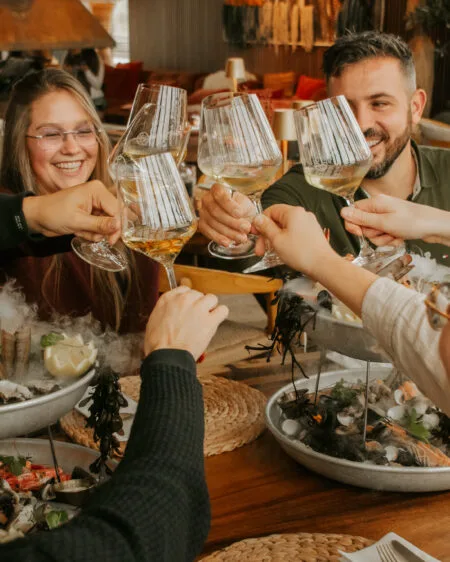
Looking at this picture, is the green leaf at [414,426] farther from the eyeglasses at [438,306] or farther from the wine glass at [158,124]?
the wine glass at [158,124]

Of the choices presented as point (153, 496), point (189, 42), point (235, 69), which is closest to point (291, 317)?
point (153, 496)

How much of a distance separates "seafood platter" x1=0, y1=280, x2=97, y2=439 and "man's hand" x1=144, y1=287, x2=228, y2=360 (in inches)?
9.7

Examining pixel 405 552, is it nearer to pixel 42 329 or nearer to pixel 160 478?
pixel 160 478

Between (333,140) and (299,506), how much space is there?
558 mm

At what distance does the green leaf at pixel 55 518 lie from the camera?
1014 mm

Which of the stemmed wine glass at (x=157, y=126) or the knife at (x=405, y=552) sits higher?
the stemmed wine glass at (x=157, y=126)

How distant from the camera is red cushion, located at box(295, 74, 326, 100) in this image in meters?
8.27

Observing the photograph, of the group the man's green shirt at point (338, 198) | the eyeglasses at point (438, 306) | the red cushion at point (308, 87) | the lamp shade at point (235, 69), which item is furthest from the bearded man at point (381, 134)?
the red cushion at point (308, 87)

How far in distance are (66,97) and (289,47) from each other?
311 inches

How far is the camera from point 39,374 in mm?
1132

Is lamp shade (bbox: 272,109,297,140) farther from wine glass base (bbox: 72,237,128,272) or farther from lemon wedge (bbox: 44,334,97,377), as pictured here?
lemon wedge (bbox: 44,334,97,377)

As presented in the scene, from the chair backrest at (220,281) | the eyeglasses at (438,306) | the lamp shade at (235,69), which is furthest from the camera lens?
the lamp shade at (235,69)

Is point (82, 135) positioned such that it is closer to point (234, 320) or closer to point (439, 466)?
point (234, 320)

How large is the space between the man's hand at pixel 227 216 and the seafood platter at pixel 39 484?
42 centimetres
